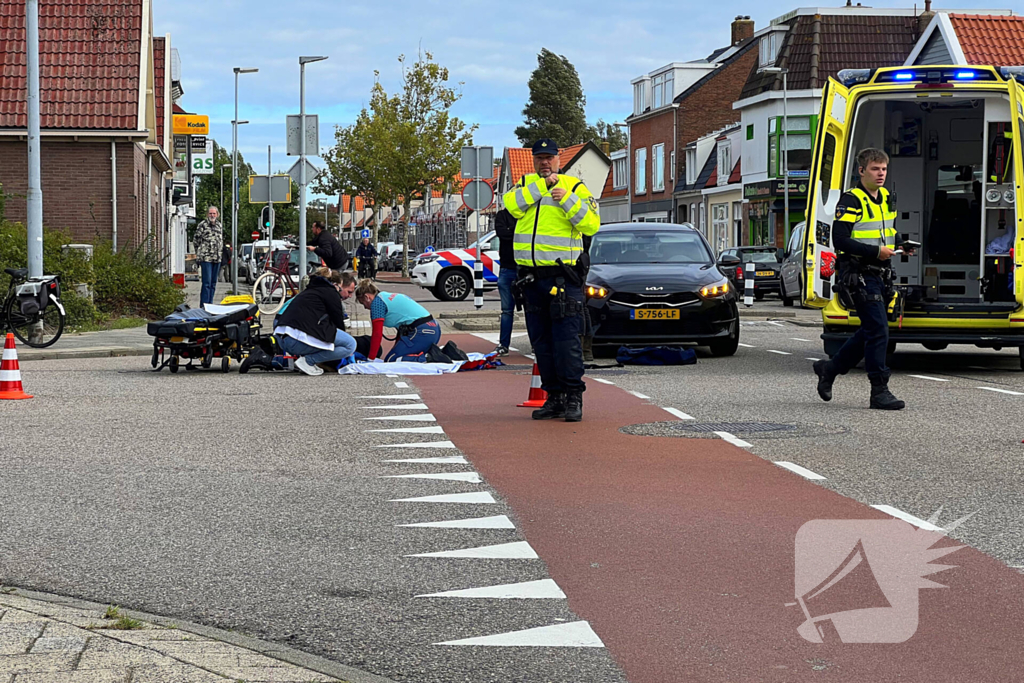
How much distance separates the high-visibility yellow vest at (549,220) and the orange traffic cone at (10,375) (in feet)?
16.2

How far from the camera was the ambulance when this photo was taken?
14.5 metres

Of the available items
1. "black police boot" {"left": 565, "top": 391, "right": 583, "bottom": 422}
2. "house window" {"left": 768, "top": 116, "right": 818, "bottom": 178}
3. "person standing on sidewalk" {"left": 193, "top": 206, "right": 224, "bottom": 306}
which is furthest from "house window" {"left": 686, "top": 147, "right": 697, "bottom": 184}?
"black police boot" {"left": 565, "top": 391, "right": 583, "bottom": 422}

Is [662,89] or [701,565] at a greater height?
[662,89]

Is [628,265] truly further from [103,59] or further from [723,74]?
[723,74]

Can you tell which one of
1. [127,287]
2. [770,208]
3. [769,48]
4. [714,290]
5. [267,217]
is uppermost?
[769,48]

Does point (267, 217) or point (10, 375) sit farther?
point (267, 217)

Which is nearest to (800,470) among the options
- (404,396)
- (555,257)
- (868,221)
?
(555,257)

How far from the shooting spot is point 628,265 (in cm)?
1716

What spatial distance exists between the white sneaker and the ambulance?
16.8 ft

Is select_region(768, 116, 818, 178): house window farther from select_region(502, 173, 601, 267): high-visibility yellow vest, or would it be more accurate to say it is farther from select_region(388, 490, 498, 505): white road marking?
select_region(388, 490, 498, 505): white road marking

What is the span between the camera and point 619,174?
7881 cm

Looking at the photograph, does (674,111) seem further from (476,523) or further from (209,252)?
(476,523)

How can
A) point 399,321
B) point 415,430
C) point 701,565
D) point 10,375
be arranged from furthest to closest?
point 399,321, point 10,375, point 415,430, point 701,565

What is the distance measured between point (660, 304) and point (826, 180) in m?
2.37
